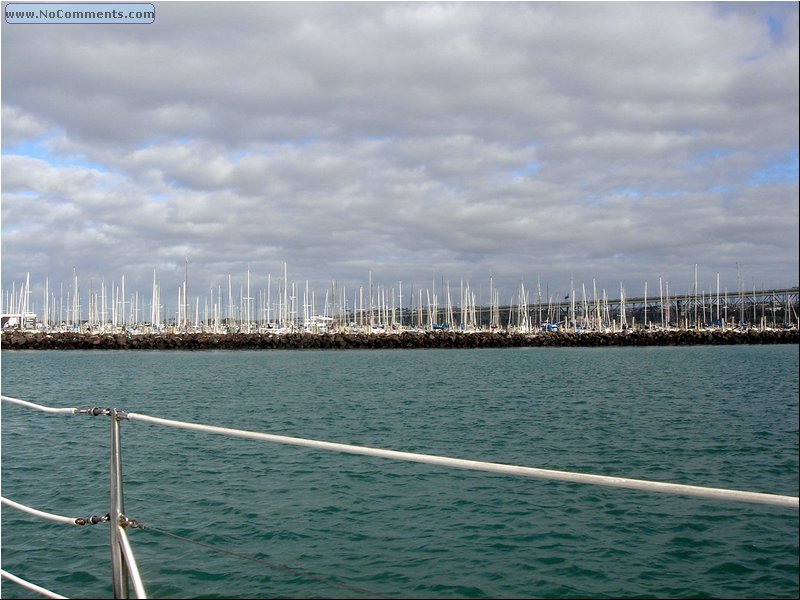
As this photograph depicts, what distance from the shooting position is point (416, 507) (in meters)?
12.5

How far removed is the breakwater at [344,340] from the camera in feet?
337

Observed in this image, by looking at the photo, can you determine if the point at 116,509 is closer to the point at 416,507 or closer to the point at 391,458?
the point at 391,458

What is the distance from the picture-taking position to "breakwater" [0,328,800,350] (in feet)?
337

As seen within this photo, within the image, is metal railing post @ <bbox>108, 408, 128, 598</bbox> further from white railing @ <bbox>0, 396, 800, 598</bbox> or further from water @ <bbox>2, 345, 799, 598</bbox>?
water @ <bbox>2, 345, 799, 598</bbox>

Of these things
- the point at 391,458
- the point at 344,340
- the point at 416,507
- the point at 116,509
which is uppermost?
the point at 391,458

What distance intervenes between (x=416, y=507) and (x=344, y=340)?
96.5m

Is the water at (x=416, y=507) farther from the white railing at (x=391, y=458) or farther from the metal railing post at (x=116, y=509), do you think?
the metal railing post at (x=116, y=509)

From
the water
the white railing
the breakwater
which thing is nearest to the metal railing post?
the white railing

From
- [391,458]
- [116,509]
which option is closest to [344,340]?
[116,509]

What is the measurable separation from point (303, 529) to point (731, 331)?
435 feet

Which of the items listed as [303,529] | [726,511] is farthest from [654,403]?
[303,529]

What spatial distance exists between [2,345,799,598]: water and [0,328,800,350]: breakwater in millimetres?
78202

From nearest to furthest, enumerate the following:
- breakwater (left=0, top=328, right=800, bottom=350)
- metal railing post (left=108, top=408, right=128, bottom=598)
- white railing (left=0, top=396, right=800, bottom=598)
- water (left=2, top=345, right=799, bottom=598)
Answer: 1. white railing (left=0, top=396, right=800, bottom=598)
2. metal railing post (left=108, top=408, right=128, bottom=598)
3. water (left=2, top=345, right=799, bottom=598)
4. breakwater (left=0, top=328, right=800, bottom=350)

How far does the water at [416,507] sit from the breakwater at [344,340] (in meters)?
78.2
